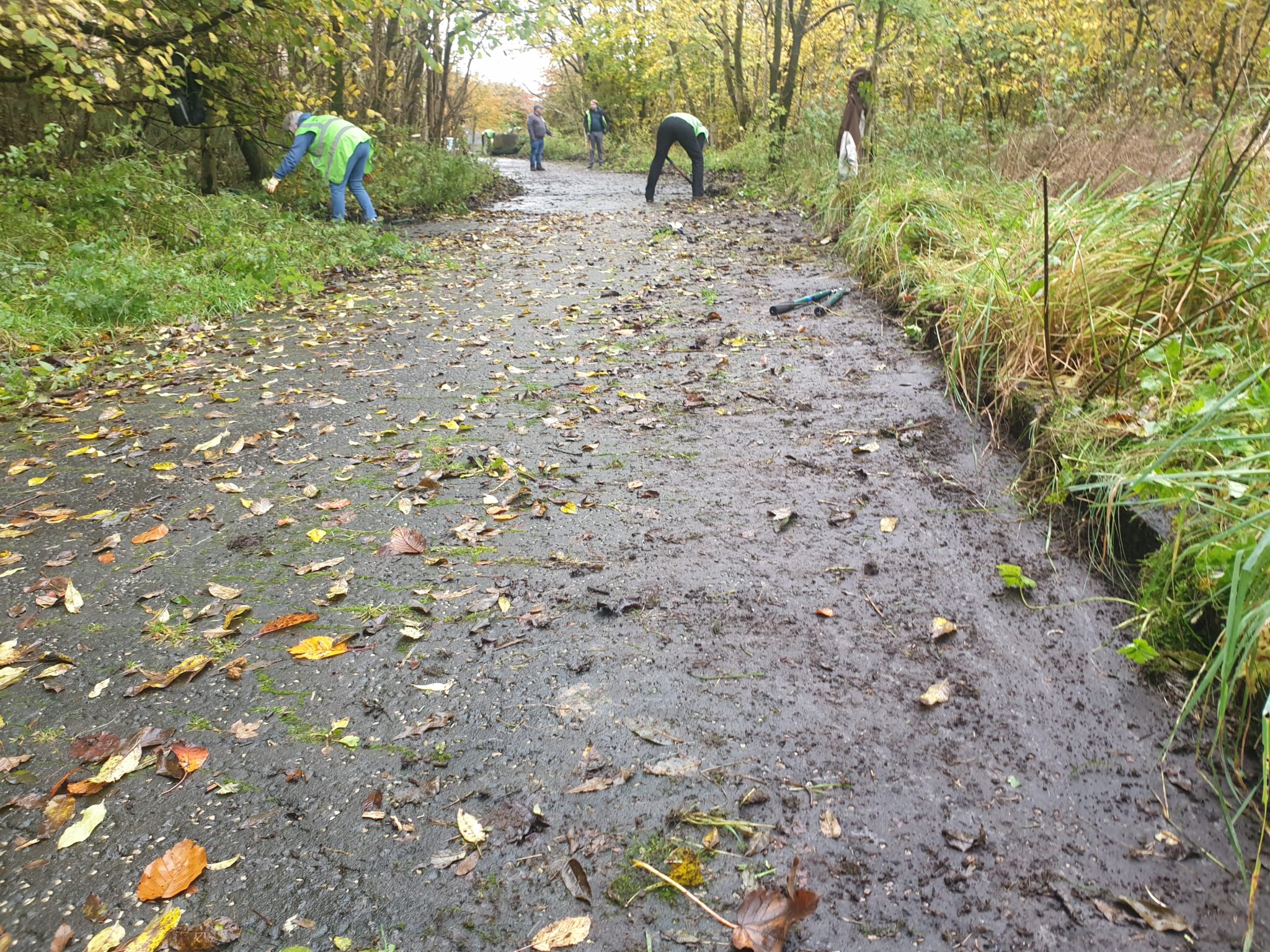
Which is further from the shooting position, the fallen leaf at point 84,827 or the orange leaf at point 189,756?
the orange leaf at point 189,756

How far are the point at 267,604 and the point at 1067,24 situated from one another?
47.3 feet

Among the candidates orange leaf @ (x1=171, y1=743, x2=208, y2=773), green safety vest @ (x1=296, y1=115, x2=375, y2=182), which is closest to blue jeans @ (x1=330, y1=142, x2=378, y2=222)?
green safety vest @ (x1=296, y1=115, x2=375, y2=182)

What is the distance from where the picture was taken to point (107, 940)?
68.6 inches

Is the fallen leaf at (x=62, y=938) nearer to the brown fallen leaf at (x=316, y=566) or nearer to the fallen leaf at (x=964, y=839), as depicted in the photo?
the brown fallen leaf at (x=316, y=566)

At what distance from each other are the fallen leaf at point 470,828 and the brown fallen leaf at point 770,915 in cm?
67

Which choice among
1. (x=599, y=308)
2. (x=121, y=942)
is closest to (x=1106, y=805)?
(x=121, y=942)

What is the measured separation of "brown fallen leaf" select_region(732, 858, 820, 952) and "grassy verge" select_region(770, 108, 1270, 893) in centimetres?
110

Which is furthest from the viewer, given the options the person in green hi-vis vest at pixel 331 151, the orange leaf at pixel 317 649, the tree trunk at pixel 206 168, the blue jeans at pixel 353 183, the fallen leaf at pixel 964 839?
the tree trunk at pixel 206 168

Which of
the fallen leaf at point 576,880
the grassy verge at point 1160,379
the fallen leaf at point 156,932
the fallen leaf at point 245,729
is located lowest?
the fallen leaf at point 156,932

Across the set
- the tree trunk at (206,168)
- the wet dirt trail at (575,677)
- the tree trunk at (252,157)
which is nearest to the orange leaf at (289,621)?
the wet dirt trail at (575,677)

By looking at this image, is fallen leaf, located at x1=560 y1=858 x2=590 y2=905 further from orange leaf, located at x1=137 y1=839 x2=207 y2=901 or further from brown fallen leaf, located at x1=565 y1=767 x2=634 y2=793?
orange leaf, located at x1=137 y1=839 x2=207 y2=901

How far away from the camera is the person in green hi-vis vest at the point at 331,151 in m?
9.55

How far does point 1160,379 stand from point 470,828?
3.27 meters

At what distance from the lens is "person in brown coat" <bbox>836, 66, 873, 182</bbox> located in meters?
10.3
